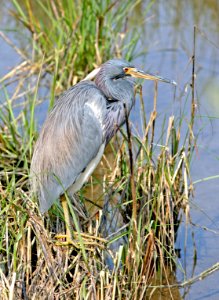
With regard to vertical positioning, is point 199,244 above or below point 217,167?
below

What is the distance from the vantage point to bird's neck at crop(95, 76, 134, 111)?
15.5 feet

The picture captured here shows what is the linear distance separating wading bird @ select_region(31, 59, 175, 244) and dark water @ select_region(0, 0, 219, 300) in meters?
0.36

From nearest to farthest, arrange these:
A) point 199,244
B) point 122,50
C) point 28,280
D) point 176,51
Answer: point 28,280
point 199,244
point 122,50
point 176,51

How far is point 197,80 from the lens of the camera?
24.5 feet

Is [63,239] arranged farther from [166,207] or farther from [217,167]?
[217,167]

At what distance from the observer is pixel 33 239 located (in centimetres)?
427

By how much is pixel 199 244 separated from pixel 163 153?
2.98 feet

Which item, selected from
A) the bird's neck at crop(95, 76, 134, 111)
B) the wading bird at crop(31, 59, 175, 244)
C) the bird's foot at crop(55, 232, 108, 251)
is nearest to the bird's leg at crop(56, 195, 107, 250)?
the bird's foot at crop(55, 232, 108, 251)

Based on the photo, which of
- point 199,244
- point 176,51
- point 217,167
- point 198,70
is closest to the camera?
point 199,244

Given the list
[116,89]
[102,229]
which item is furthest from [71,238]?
[116,89]

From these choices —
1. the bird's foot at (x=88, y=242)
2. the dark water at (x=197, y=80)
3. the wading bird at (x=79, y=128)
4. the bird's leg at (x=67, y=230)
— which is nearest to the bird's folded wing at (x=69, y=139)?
the wading bird at (x=79, y=128)

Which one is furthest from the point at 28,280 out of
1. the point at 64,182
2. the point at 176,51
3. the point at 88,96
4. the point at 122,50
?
the point at 176,51

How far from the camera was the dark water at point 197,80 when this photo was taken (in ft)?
16.5

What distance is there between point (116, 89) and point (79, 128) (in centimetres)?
32
